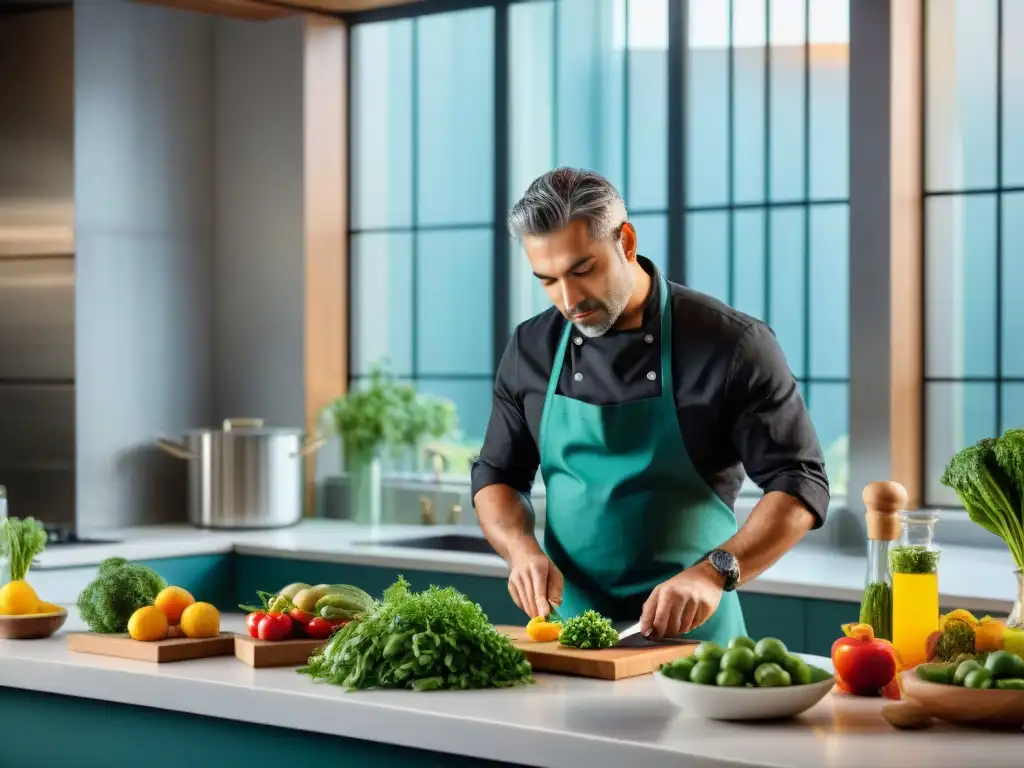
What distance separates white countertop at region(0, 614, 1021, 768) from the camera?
6.70 feet

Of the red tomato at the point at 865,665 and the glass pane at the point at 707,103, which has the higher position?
the glass pane at the point at 707,103

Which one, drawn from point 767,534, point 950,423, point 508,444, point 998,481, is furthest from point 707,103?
A: point 998,481

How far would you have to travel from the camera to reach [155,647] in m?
2.72

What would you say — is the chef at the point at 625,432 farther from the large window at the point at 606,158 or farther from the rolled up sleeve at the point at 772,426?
the large window at the point at 606,158

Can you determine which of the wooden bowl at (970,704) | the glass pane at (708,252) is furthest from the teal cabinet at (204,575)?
the wooden bowl at (970,704)

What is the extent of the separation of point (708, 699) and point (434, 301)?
3.62 m

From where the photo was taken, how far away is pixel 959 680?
218 cm

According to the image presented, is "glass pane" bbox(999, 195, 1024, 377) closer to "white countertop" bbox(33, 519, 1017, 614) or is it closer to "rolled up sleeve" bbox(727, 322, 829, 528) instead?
"white countertop" bbox(33, 519, 1017, 614)

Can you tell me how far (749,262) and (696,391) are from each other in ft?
6.51

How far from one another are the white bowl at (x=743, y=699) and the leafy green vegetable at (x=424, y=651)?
1.15 ft

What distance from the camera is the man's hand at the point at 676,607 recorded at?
2611 millimetres

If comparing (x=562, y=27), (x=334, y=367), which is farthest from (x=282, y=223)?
(x=562, y=27)

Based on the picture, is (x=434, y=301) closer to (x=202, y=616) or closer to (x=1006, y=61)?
(x=1006, y=61)

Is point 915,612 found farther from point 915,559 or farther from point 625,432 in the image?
point 625,432
